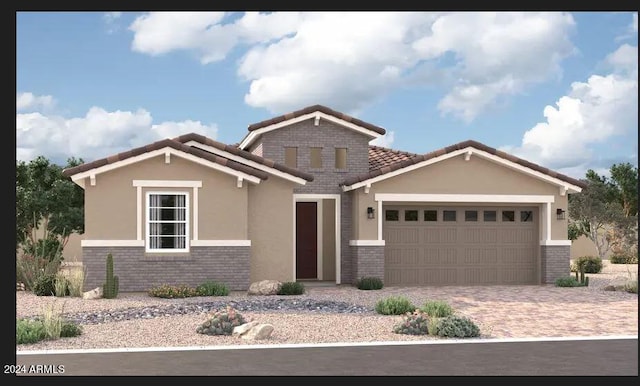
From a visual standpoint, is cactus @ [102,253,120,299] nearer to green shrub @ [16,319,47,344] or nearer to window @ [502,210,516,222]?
green shrub @ [16,319,47,344]

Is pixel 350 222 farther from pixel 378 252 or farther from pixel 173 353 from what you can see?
pixel 173 353

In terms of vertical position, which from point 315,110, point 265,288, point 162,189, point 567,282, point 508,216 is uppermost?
point 315,110

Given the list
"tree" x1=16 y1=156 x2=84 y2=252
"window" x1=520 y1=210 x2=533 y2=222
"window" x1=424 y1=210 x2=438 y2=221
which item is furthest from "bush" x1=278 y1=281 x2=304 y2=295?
"tree" x1=16 y1=156 x2=84 y2=252

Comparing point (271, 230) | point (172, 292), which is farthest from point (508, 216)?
point (172, 292)

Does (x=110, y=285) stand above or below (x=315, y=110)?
below

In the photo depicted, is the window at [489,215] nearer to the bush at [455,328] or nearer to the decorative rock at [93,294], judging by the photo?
the decorative rock at [93,294]

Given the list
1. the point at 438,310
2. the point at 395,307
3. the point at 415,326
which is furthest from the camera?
the point at 395,307

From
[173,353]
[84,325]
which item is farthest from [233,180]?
[173,353]

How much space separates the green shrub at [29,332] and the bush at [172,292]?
22.8 feet

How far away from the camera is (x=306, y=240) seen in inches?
1028

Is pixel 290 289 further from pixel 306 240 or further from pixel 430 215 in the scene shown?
pixel 430 215

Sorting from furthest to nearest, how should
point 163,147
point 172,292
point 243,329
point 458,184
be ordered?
point 458,184 → point 163,147 → point 172,292 → point 243,329

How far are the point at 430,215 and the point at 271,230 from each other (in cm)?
501

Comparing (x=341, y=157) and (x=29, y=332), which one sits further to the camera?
(x=341, y=157)
